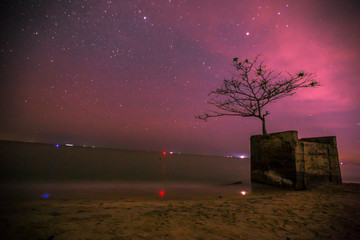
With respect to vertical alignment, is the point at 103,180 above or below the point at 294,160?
below

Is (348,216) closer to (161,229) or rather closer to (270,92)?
(161,229)

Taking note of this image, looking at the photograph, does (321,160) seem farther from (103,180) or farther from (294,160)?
(103,180)

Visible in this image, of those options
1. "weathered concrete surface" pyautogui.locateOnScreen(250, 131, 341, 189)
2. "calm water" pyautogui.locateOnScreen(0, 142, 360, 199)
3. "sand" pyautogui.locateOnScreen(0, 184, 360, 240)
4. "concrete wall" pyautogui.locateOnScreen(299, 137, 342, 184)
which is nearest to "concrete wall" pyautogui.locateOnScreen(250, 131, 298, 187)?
"weathered concrete surface" pyautogui.locateOnScreen(250, 131, 341, 189)

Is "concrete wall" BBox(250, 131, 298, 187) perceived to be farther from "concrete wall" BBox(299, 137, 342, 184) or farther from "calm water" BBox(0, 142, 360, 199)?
"calm water" BBox(0, 142, 360, 199)

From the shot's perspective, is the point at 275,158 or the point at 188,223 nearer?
the point at 188,223

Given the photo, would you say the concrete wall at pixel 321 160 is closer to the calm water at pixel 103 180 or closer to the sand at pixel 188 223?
the calm water at pixel 103 180

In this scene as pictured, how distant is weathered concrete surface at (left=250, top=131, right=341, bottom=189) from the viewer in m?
5.79

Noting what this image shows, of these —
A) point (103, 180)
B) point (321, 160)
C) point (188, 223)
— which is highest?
point (321, 160)

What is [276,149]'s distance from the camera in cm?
636

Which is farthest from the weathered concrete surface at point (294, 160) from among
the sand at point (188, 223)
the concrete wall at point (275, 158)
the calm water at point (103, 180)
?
the sand at point (188, 223)

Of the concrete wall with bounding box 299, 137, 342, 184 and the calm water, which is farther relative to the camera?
the concrete wall with bounding box 299, 137, 342, 184

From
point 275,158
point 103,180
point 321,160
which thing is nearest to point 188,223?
point 275,158

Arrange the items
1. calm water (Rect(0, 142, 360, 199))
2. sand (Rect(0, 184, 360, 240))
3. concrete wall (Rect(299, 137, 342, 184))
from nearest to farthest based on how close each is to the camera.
Answer: sand (Rect(0, 184, 360, 240))
calm water (Rect(0, 142, 360, 199))
concrete wall (Rect(299, 137, 342, 184))

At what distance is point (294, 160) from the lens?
18.8 feet
